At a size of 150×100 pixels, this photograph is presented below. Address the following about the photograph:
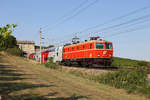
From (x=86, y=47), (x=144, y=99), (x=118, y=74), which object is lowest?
(x=144, y=99)

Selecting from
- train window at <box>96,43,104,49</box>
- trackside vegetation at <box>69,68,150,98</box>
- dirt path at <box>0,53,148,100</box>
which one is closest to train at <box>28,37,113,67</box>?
train window at <box>96,43,104,49</box>

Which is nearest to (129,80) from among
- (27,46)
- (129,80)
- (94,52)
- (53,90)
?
(129,80)

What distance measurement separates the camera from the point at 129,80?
12.5 m

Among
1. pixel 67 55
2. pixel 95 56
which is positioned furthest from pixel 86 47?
pixel 67 55

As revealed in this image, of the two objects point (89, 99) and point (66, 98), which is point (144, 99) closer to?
point (89, 99)

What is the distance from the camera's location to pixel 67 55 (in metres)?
32.2

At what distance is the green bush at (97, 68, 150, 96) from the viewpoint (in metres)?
11.1

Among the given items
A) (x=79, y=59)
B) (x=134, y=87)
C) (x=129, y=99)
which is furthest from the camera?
(x=79, y=59)

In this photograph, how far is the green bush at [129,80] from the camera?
11057 millimetres

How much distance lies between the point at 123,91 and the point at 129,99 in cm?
227

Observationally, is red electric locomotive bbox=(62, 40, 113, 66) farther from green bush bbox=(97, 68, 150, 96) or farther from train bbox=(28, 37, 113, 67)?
green bush bbox=(97, 68, 150, 96)

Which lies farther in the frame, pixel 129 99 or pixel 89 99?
pixel 129 99

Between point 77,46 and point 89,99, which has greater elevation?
point 77,46

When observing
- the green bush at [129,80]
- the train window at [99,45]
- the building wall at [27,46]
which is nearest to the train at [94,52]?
the train window at [99,45]
